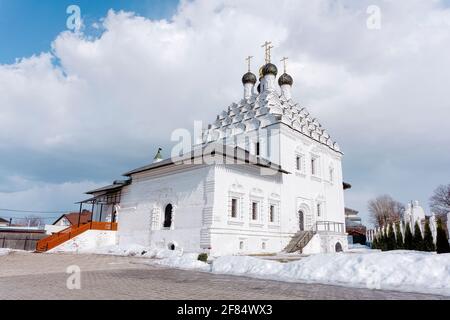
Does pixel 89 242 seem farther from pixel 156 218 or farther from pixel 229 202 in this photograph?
pixel 229 202

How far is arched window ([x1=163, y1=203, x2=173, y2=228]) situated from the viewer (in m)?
20.2

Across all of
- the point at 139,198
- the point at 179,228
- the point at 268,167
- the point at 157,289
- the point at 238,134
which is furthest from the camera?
the point at 238,134

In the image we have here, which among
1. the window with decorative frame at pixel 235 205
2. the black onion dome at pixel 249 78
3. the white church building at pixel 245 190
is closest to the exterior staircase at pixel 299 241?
the white church building at pixel 245 190

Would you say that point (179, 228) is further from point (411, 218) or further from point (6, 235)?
point (6, 235)

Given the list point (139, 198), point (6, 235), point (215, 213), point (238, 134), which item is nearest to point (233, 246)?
point (215, 213)

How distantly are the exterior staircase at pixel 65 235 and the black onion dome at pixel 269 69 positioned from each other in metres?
18.2

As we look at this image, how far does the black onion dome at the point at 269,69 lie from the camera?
29578mm

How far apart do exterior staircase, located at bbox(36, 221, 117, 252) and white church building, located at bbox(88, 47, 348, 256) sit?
3.26ft

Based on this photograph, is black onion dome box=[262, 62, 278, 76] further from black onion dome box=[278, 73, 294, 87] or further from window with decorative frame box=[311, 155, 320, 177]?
window with decorative frame box=[311, 155, 320, 177]

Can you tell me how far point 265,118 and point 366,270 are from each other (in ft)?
59.4

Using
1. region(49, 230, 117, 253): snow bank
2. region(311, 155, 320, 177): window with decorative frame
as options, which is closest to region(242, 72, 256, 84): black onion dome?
region(311, 155, 320, 177): window with decorative frame
